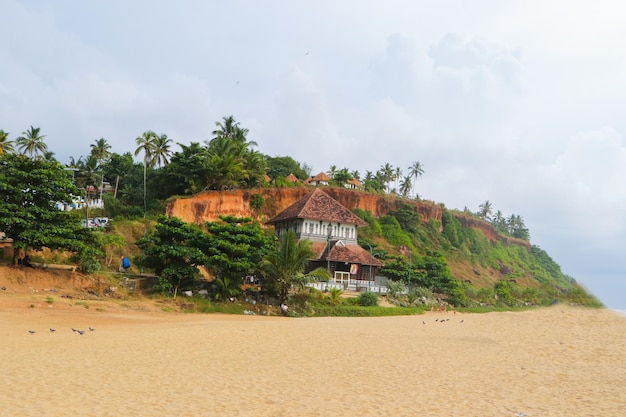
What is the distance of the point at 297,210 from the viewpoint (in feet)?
144

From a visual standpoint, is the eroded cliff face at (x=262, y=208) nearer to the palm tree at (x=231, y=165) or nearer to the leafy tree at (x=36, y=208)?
the palm tree at (x=231, y=165)

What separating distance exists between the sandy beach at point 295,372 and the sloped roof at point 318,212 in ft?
84.8

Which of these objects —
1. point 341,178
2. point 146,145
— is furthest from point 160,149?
point 341,178

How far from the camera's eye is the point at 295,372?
33.6 feet

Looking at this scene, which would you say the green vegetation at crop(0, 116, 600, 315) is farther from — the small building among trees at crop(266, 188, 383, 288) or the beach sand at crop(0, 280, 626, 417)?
the beach sand at crop(0, 280, 626, 417)

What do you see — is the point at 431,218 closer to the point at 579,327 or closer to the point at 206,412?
the point at 579,327

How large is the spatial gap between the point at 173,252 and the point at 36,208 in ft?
21.4

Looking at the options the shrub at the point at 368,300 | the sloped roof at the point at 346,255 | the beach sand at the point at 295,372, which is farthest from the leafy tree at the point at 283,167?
the beach sand at the point at 295,372

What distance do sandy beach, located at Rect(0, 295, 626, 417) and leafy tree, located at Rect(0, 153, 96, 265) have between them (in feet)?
18.9

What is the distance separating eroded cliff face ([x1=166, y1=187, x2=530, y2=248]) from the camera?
147 ft

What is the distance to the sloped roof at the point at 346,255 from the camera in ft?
128

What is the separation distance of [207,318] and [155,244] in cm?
575

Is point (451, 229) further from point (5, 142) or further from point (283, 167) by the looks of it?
point (5, 142)

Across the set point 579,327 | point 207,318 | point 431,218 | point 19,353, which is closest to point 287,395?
point 19,353
